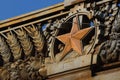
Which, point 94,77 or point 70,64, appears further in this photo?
point 70,64

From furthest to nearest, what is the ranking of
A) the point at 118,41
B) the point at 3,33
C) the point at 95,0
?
the point at 3,33
the point at 95,0
the point at 118,41

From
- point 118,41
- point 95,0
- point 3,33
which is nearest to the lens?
point 118,41

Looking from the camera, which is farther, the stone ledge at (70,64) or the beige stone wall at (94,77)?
the stone ledge at (70,64)

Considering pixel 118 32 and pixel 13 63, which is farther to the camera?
pixel 13 63

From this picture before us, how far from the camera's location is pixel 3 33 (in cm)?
1590

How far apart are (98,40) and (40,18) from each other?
189cm

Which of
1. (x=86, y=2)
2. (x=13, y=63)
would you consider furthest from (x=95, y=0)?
(x=13, y=63)

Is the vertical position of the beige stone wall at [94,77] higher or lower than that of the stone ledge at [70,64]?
lower

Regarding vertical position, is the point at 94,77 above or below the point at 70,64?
below

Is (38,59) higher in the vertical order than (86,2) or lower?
lower

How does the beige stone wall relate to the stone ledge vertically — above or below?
below

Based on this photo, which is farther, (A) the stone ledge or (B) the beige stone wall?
(A) the stone ledge

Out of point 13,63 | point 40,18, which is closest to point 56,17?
point 40,18

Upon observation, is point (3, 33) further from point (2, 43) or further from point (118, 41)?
point (118, 41)
